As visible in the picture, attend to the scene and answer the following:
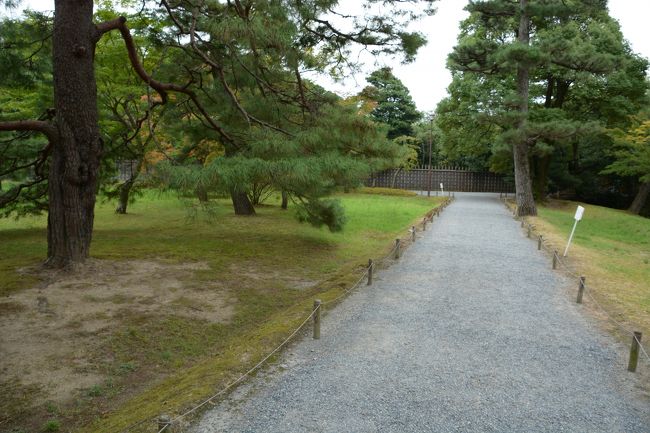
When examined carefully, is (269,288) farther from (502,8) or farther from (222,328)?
(502,8)

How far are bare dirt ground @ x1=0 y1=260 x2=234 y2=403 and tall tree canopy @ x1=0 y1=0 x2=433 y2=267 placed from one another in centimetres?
72

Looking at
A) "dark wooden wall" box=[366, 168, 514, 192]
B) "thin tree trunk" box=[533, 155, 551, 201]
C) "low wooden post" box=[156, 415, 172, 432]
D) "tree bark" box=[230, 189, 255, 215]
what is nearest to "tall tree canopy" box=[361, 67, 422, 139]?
"dark wooden wall" box=[366, 168, 514, 192]

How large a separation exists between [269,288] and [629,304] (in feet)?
16.4

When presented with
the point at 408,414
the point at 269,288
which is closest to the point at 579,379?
the point at 408,414

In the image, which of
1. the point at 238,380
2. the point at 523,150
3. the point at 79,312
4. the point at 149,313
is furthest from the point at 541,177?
the point at 238,380

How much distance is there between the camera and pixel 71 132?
6.56 m

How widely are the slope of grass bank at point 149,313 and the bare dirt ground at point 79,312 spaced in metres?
0.01

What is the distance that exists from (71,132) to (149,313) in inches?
A: 115

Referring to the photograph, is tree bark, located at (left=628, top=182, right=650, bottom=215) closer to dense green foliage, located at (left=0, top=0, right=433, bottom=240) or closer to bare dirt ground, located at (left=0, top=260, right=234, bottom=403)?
dense green foliage, located at (left=0, top=0, right=433, bottom=240)

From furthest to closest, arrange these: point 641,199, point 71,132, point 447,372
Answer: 1. point 641,199
2. point 71,132
3. point 447,372

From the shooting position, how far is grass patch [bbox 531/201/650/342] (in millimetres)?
6341

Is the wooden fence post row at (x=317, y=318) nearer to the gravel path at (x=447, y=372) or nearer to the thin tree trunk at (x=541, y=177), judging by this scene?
the gravel path at (x=447, y=372)

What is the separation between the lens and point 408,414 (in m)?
3.36

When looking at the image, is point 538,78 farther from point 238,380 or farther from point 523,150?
point 238,380
